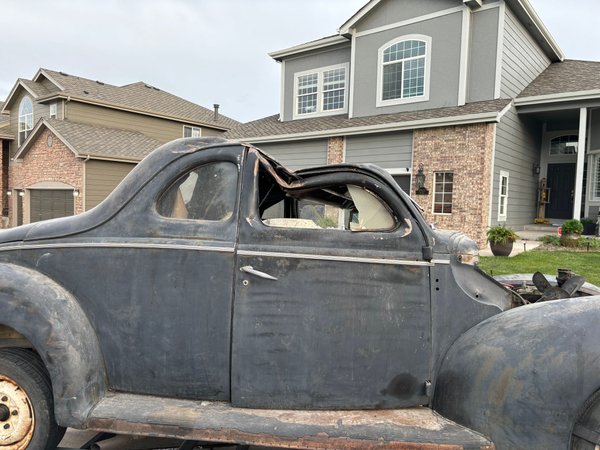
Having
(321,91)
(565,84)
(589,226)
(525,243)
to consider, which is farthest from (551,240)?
(321,91)

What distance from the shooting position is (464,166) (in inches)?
508

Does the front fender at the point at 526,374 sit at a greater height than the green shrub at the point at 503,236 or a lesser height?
lesser

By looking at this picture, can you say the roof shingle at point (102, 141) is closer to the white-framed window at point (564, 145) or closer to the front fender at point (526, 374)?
the white-framed window at point (564, 145)

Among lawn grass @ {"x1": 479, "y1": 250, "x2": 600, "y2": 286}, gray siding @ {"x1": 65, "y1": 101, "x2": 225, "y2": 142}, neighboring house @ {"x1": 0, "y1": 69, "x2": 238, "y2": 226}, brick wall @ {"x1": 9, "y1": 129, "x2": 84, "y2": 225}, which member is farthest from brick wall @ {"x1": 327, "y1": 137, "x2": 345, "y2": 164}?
gray siding @ {"x1": 65, "y1": 101, "x2": 225, "y2": 142}

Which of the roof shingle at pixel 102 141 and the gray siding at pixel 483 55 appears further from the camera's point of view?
the roof shingle at pixel 102 141

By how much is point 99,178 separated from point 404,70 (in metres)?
14.1

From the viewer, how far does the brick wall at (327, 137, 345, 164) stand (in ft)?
51.1

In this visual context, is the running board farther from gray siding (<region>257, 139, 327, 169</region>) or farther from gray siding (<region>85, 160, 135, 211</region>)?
gray siding (<region>85, 160, 135, 211</region>)

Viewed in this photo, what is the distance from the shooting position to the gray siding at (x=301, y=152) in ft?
53.2

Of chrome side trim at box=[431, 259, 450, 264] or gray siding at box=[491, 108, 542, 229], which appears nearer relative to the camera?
chrome side trim at box=[431, 259, 450, 264]

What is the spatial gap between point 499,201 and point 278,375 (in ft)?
42.5

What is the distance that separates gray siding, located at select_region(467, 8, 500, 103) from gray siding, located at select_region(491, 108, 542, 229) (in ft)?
3.61

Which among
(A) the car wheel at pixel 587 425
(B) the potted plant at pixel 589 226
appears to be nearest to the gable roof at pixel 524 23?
(B) the potted plant at pixel 589 226

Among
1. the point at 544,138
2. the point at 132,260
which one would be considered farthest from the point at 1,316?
the point at 544,138
